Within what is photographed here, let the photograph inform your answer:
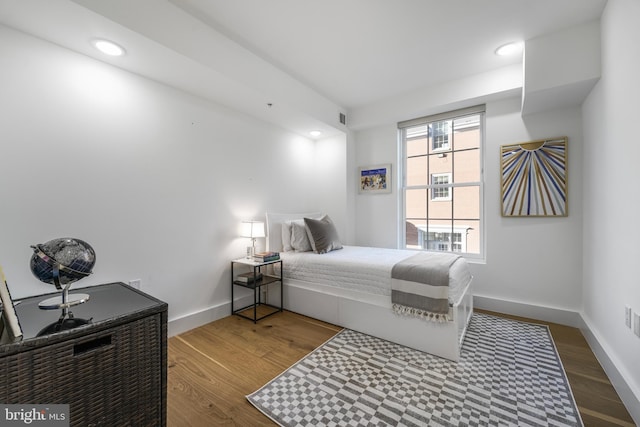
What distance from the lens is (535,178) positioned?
2.84 metres

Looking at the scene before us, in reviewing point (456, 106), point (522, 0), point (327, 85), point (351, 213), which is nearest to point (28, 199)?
point (327, 85)

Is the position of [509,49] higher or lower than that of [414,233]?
higher

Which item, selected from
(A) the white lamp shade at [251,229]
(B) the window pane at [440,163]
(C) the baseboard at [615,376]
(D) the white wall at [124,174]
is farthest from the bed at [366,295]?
(B) the window pane at [440,163]

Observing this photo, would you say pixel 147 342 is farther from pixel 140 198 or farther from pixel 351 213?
pixel 351 213

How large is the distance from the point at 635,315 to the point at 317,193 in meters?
3.40

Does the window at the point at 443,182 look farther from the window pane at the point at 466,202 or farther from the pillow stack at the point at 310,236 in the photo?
the pillow stack at the point at 310,236

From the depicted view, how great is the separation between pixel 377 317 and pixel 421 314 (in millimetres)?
421

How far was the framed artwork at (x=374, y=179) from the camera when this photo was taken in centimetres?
388

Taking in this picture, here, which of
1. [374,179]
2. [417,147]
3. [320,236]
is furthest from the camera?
[374,179]

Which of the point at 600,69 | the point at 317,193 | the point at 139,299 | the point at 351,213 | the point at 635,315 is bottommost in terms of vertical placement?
the point at 635,315

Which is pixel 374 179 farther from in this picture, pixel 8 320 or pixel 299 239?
pixel 8 320

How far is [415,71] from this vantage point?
9.53ft

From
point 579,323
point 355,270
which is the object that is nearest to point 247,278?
point 355,270

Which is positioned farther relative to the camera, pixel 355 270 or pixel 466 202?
pixel 466 202
